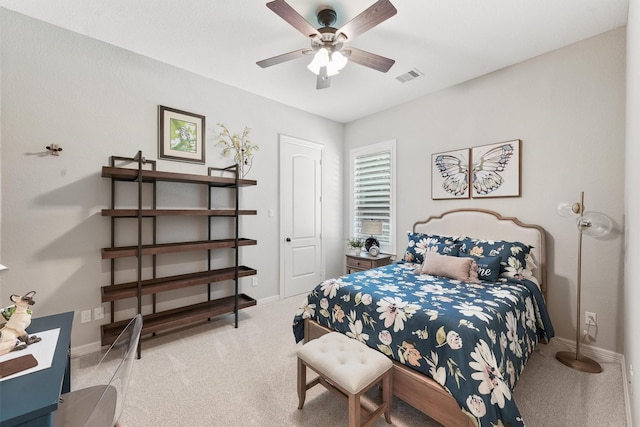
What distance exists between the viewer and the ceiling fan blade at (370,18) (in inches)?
65.0

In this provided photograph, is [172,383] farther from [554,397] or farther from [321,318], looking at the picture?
[554,397]

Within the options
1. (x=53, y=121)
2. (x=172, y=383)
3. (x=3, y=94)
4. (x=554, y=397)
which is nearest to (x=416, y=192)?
(x=554, y=397)

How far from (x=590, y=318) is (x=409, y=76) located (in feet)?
9.93

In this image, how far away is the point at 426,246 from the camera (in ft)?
10.2

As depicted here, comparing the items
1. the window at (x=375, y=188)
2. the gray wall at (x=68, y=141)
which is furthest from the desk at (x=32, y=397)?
the window at (x=375, y=188)

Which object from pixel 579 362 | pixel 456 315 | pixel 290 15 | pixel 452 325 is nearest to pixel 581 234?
pixel 579 362

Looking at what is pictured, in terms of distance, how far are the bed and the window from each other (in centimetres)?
93

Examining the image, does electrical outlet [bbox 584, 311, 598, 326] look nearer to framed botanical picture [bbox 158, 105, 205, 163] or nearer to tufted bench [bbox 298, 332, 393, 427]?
tufted bench [bbox 298, 332, 393, 427]

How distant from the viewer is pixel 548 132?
2.68 m

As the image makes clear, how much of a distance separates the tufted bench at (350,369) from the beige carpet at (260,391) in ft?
0.61

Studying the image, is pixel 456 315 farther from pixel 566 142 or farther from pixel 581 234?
pixel 566 142

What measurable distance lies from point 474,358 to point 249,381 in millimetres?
1618

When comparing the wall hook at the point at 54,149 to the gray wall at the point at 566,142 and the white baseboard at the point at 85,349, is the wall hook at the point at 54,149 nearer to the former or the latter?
the white baseboard at the point at 85,349

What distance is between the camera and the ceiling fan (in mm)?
1770
